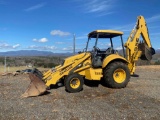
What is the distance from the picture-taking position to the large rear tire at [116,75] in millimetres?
11188

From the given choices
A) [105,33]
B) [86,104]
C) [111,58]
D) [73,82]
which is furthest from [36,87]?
[105,33]

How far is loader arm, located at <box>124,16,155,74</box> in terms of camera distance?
1268 cm

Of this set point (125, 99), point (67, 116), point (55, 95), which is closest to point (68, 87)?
point (55, 95)

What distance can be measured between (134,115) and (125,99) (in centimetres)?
193

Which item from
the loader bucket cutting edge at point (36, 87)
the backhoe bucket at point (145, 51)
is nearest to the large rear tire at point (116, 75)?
the backhoe bucket at point (145, 51)

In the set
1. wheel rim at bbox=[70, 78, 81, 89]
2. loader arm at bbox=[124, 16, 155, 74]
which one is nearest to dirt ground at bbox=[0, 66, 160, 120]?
wheel rim at bbox=[70, 78, 81, 89]

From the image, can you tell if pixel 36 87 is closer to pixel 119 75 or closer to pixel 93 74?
pixel 93 74

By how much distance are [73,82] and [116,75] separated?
2.13m

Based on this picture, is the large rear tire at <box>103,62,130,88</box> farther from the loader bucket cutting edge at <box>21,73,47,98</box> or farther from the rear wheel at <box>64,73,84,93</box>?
the loader bucket cutting edge at <box>21,73,47,98</box>

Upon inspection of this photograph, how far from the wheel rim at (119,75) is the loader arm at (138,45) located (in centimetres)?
108

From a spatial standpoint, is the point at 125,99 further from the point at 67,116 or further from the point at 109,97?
the point at 67,116

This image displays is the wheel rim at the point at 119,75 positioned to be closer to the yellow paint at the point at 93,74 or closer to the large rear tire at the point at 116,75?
the large rear tire at the point at 116,75

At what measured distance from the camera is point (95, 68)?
11398 millimetres

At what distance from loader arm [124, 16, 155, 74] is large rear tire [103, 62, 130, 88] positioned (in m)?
1.06
